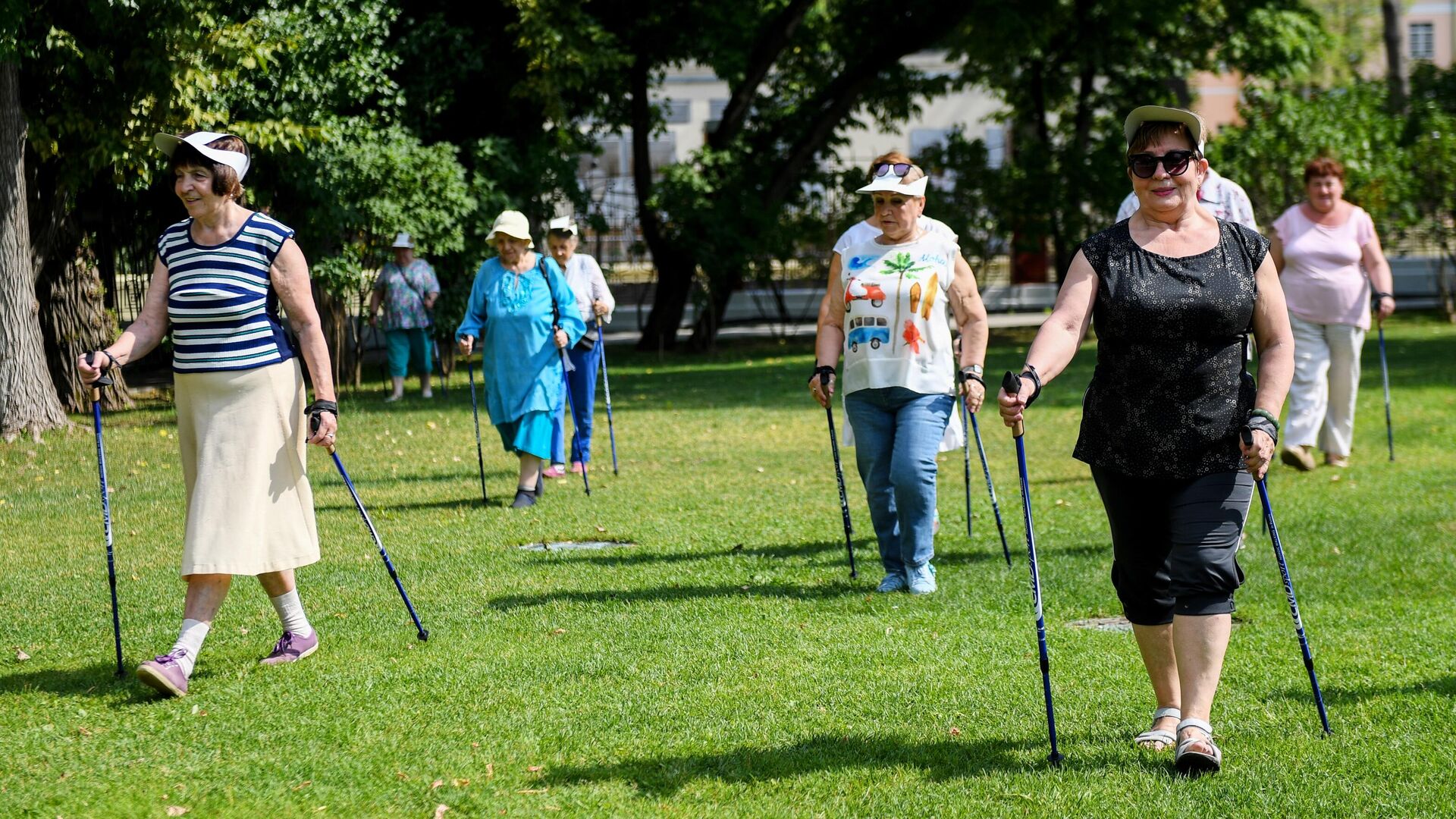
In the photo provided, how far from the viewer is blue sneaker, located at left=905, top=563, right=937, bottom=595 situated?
746 centimetres

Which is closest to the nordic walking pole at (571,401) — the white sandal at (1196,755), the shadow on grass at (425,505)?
the shadow on grass at (425,505)

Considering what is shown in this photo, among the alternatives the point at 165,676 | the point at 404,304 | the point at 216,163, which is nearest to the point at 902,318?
the point at 216,163

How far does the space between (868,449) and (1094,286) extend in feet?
9.59

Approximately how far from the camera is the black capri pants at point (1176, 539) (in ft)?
15.2

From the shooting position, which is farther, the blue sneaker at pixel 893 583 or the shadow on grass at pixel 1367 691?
the blue sneaker at pixel 893 583

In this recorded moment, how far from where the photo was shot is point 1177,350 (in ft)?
15.2

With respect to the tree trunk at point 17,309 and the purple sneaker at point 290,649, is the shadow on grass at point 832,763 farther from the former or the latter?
the tree trunk at point 17,309

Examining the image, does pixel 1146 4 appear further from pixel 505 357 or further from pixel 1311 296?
pixel 505 357

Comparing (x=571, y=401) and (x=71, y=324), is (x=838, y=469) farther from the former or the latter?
(x=71, y=324)

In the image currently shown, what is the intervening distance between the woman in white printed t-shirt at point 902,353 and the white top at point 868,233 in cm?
4

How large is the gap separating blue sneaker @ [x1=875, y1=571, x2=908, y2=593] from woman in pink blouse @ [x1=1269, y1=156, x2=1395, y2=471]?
4367mm

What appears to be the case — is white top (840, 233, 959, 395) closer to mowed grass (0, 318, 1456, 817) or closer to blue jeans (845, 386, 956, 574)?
blue jeans (845, 386, 956, 574)

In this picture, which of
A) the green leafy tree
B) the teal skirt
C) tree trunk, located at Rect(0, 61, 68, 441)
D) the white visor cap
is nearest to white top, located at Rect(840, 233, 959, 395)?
the white visor cap

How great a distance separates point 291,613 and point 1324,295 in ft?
24.4
